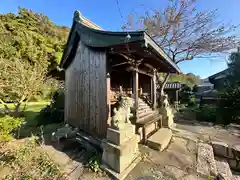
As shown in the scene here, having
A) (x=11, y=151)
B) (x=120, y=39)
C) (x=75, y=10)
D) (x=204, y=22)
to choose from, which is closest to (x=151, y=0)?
(x=204, y=22)

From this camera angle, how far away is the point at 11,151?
3605mm

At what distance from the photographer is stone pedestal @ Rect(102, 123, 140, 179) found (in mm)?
2971

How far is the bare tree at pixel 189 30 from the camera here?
842 cm

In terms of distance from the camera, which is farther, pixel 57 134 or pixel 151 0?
pixel 151 0

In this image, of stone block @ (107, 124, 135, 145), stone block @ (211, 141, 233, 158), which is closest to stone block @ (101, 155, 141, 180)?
stone block @ (107, 124, 135, 145)

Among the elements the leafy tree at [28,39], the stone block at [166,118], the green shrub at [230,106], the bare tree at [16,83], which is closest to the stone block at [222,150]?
the stone block at [166,118]

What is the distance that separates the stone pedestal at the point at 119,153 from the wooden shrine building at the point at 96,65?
0.81 m

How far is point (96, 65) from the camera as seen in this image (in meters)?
4.37

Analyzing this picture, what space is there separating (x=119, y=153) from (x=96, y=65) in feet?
8.83

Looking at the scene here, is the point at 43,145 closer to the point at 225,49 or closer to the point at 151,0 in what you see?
the point at 151,0

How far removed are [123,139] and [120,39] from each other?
2.36 meters

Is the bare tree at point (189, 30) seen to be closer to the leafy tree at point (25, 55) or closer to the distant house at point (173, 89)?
the distant house at point (173, 89)

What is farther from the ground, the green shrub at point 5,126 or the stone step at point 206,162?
the green shrub at point 5,126

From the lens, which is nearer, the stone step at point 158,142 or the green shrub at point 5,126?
the green shrub at point 5,126
